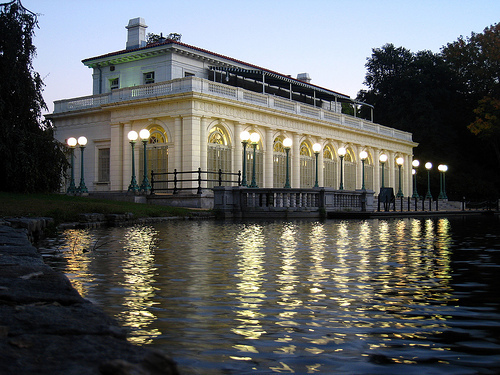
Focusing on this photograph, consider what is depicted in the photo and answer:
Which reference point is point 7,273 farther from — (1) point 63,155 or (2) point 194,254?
(1) point 63,155

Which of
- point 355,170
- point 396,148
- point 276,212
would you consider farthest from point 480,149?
point 276,212

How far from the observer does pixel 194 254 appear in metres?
8.95

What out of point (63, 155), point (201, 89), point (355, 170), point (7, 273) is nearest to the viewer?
point (7, 273)

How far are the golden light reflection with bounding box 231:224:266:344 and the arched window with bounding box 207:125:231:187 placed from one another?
24724mm

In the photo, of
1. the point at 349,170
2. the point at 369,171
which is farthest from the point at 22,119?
the point at 369,171

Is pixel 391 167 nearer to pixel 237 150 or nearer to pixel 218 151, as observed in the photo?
pixel 237 150

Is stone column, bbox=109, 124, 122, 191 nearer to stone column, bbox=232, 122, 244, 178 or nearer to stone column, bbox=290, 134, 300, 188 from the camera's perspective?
stone column, bbox=232, 122, 244, 178

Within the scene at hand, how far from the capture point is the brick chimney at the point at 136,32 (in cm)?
4334

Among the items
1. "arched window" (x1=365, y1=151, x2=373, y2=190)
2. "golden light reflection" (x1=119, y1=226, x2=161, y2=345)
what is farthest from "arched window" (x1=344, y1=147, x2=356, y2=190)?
"golden light reflection" (x1=119, y1=226, x2=161, y2=345)

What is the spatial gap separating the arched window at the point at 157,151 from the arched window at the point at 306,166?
36.9 ft

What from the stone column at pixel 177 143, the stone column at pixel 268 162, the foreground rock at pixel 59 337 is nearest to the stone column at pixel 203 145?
the stone column at pixel 177 143

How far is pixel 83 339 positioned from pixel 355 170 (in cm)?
4854

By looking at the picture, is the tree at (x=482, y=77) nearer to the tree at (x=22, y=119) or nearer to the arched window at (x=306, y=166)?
the arched window at (x=306, y=166)

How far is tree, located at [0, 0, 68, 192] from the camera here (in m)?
23.9
